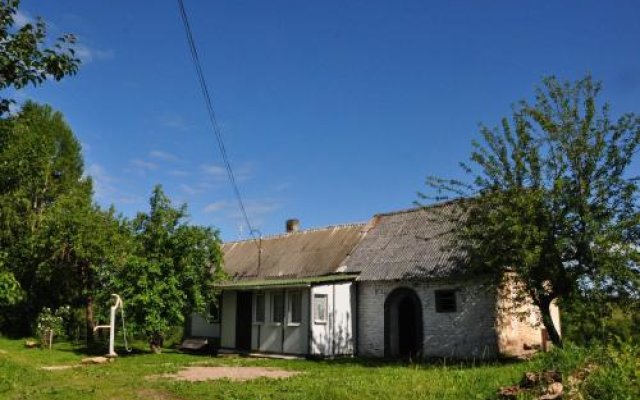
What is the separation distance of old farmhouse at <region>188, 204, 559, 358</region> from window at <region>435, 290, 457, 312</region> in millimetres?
34

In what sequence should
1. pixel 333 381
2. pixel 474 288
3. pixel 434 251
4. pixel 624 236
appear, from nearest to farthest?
pixel 333 381 → pixel 624 236 → pixel 474 288 → pixel 434 251

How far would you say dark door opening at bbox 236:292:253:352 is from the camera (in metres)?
24.2

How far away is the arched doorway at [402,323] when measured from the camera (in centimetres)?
2033

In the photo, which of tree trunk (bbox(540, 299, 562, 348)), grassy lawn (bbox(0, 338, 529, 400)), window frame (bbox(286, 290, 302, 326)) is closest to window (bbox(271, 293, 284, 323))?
window frame (bbox(286, 290, 302, 326))

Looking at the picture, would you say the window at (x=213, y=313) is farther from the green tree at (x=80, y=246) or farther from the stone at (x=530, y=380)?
the stone at (x=530, y=380)

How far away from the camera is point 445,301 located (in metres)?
Result: 19.6

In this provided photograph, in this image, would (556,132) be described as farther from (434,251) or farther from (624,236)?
(434,251)

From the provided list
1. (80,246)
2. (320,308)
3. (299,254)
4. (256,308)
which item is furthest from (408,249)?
(80,246)

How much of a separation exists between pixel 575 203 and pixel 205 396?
35.4ft

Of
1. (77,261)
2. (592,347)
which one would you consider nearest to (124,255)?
(77,261)

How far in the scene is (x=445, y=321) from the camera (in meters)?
19.4

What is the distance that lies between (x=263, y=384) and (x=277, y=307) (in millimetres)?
10182

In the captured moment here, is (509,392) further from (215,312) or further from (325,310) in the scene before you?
(215,312)

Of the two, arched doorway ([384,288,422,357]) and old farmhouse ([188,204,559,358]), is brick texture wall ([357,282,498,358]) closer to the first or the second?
old farmhouse ([188,204,559,358])
